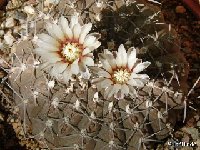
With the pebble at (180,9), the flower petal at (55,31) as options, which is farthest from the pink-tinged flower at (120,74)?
the pebble at (180,9)

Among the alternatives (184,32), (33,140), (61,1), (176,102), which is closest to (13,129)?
(33,140)

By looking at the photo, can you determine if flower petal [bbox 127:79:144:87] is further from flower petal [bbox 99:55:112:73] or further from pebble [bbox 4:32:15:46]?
pebble [bbox 4:32:15:46]

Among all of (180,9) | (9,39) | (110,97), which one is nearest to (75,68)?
(110,97)

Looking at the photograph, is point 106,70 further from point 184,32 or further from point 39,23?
point 184,32

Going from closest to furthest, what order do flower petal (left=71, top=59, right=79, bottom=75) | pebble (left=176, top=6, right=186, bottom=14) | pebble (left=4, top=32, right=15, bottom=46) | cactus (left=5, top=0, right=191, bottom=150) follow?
flower petal (left=71, top=59, right=79, bottom=75), cactus (left=5, top=0, right=191, bottom=150), pebble (left=4, top=32, right=15, bottom=46), pebble (left=176, top=6, right=186, bottom=14)

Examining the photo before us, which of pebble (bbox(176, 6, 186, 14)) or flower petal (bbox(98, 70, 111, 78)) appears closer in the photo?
flower petal (bbox(98, 70, 111, 78))

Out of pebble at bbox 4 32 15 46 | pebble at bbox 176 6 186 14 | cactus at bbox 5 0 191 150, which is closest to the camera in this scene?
cactus at bbox 5 0 191 150

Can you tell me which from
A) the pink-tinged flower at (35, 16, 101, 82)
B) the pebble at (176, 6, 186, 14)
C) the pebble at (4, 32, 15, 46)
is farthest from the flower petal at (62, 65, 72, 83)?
the pebble at (176, 6, 186, 14)

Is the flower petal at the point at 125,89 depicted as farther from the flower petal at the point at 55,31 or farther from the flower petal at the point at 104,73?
the flower petal at the point at 55,31
